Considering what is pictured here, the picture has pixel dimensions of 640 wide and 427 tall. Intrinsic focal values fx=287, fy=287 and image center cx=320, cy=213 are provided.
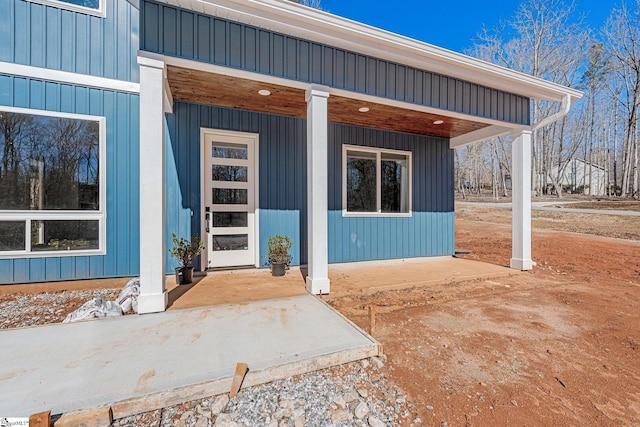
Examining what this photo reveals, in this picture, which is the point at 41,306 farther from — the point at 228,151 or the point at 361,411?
the point at 361,411

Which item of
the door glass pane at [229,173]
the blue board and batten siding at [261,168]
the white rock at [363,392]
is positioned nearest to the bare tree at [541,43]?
the blue board and batten siding at [261,168]

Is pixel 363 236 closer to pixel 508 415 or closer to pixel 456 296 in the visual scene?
pixel 456 296

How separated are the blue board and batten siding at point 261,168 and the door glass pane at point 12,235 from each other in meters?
1.60

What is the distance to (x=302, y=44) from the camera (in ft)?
11.1

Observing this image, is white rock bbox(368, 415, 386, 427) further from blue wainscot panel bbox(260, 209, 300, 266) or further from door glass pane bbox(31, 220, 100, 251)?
door glass pane bbox(31, 220, 100, 251)

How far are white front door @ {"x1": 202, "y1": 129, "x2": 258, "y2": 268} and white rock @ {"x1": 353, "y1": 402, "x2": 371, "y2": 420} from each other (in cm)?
324

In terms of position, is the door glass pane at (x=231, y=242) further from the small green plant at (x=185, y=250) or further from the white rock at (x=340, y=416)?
the white rock at (x=340, y=416)

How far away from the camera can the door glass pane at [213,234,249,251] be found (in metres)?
4.51

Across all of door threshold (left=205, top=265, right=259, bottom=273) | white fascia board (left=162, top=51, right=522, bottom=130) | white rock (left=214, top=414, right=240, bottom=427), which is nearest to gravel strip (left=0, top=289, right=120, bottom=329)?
door threshold (left=205, top=265, right=259, bottom=273)

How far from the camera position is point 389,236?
5.57 meters

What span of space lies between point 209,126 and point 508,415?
4.58 m

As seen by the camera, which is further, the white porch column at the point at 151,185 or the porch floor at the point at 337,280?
the porch floor at the point at 337,280

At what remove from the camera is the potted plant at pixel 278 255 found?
4289mm

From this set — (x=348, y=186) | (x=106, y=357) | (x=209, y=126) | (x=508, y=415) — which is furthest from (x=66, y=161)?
(x=508, y=415)
